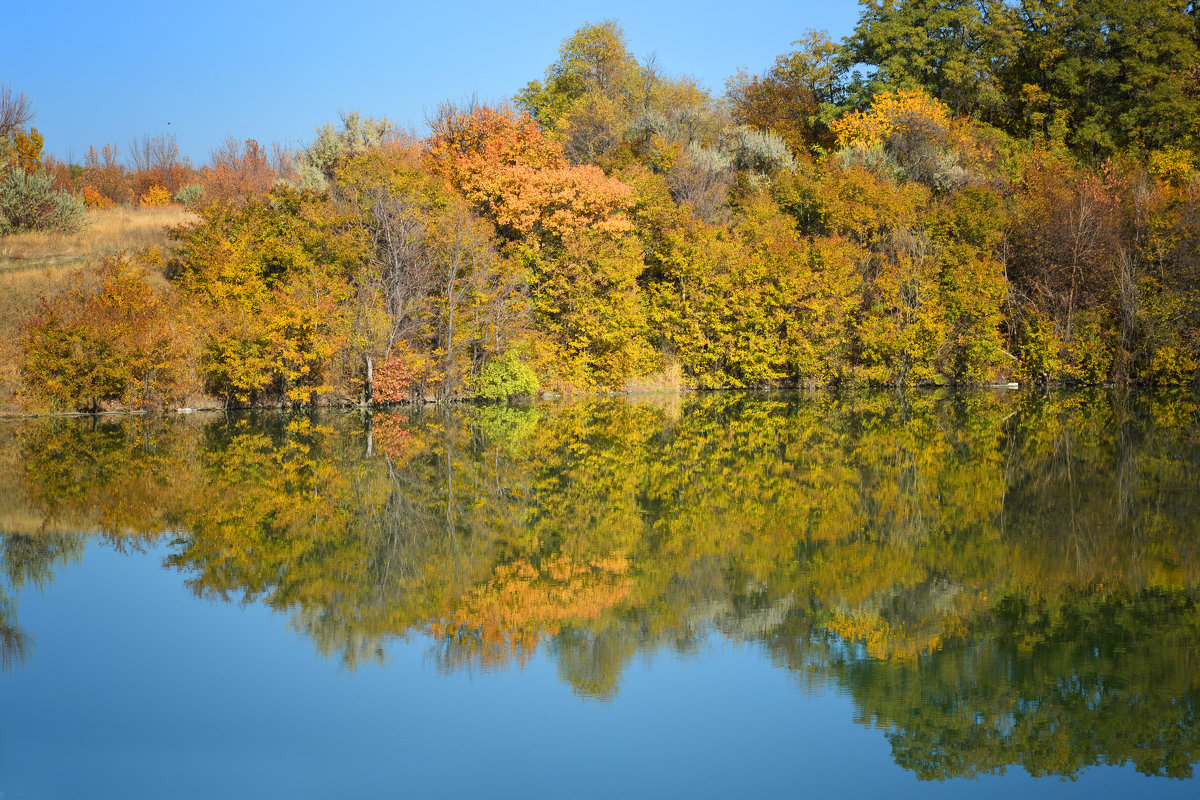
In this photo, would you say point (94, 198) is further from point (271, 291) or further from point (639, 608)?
point (639, 608)

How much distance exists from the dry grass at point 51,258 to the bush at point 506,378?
37.2 feet

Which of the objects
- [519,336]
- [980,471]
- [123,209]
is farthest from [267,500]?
[123,209]

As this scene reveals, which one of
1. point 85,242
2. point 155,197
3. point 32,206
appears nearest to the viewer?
point 85,242

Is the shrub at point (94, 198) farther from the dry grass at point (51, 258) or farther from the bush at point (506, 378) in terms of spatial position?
the bush at point (506, 378)

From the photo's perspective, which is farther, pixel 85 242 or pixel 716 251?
pixel 85 242

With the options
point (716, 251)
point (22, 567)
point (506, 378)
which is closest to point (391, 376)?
point (506, 378)

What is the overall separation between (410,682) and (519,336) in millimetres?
23321

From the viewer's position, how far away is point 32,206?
3553 centimetres

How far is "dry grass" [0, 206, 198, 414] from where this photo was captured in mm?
24719

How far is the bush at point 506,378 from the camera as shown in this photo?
2933 cm

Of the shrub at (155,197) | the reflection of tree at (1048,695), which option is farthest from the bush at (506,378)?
the shrub at (155,197)

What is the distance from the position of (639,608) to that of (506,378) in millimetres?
21606

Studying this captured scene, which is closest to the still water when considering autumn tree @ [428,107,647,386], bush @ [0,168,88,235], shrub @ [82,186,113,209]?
autumn tree @ [428,107,647,386]

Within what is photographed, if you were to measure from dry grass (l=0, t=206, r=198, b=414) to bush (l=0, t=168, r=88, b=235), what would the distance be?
0.87 m
